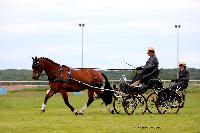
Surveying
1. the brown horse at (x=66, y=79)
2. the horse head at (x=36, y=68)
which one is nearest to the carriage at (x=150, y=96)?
the brown horse at (x=66, y=79)

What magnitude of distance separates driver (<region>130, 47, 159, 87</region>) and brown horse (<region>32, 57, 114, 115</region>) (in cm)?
155

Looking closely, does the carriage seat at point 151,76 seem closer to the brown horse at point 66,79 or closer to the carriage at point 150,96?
the carriage at point 150,96

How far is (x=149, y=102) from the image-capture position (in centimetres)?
2641

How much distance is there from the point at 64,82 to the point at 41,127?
8028 mm

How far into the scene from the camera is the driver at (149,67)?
2522 centimetres

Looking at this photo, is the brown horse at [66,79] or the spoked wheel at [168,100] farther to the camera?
the brown horse at [66,79]

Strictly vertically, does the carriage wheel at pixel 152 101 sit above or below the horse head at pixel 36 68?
below

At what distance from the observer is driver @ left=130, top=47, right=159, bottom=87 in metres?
25.2

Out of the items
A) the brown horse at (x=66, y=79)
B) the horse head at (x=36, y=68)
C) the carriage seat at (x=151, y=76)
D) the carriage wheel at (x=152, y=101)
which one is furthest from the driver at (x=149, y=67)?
the horse head at (x=36, y=68)

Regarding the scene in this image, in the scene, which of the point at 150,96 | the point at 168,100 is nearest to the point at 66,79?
the point at 150,96

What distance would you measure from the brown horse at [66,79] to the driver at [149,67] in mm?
1551

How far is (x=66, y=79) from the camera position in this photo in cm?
2658

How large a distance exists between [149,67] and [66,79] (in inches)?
128

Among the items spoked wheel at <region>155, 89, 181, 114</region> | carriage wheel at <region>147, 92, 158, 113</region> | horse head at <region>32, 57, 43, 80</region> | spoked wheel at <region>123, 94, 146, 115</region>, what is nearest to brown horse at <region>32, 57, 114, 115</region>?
horse head at <region>32, 57, 43, 80</region>
